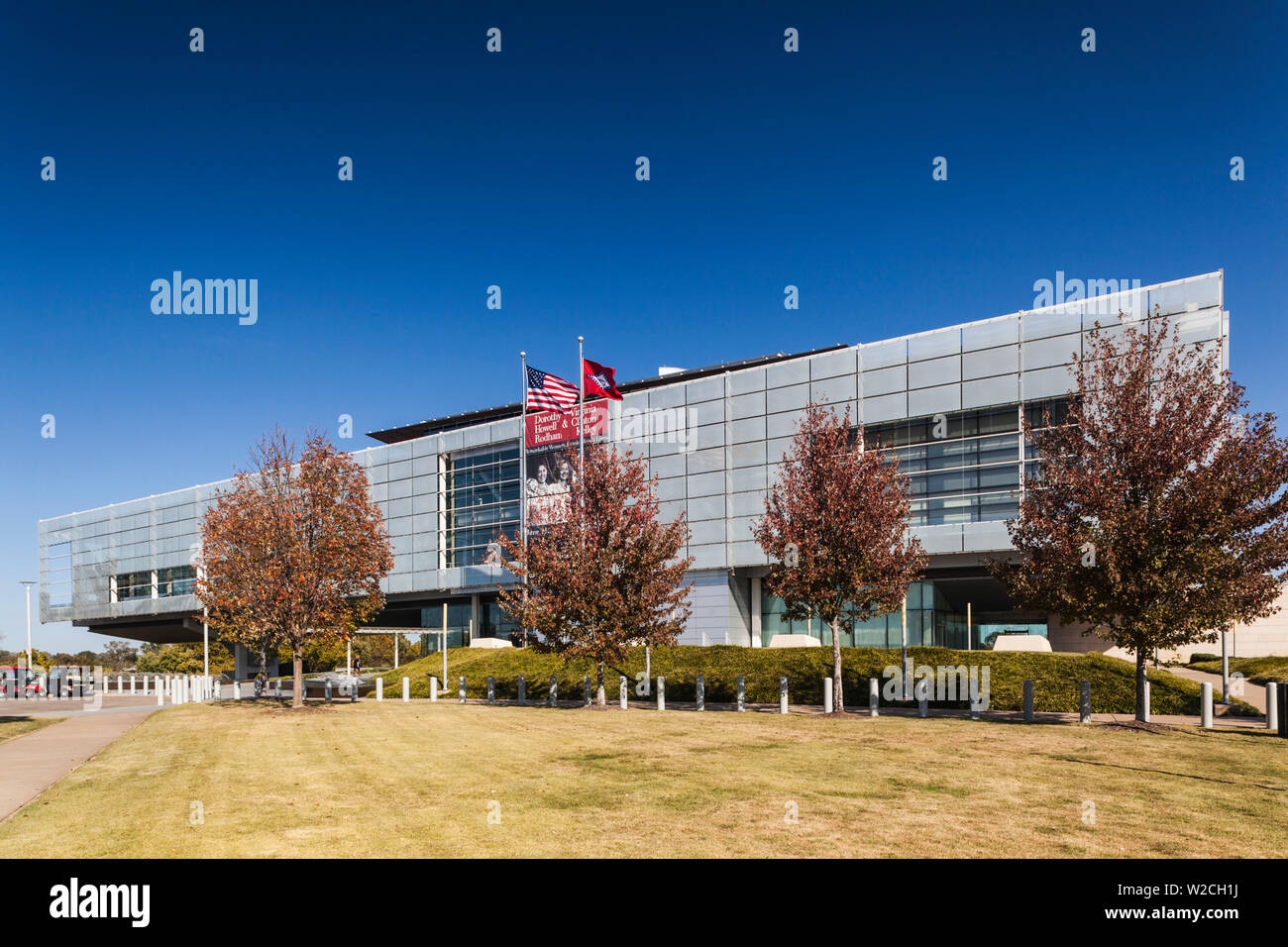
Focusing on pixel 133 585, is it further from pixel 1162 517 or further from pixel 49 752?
pixel 1162 517

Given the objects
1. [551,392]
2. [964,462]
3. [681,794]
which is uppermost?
[551,392]

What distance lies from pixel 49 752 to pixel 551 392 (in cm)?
2355

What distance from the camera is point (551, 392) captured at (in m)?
39.2

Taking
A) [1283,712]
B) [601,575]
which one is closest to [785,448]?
[601,575]

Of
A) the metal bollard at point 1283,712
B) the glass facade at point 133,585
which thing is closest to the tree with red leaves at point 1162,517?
the metal bollard at point 1283,712

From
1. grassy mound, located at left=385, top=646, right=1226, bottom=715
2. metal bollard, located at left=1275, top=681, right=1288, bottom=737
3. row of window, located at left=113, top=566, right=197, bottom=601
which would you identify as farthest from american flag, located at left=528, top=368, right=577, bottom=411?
row of window, located at left=113, top=566, right=197, bottom=601

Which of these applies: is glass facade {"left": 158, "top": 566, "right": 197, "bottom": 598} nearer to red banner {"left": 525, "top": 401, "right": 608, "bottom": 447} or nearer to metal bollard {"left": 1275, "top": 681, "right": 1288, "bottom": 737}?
red banner {"left": 525, "top": 401, "right": 608, "bottom": 447}

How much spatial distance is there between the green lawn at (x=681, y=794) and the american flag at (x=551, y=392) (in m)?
19.7

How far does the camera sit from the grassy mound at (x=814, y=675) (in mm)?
26531

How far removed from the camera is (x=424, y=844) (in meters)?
9.20

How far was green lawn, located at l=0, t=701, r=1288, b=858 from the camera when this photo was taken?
9297mm

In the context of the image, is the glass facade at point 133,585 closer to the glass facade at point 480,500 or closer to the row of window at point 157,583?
the row of window at point 157,583

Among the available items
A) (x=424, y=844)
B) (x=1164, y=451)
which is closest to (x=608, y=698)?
(x=1164, y=451)
